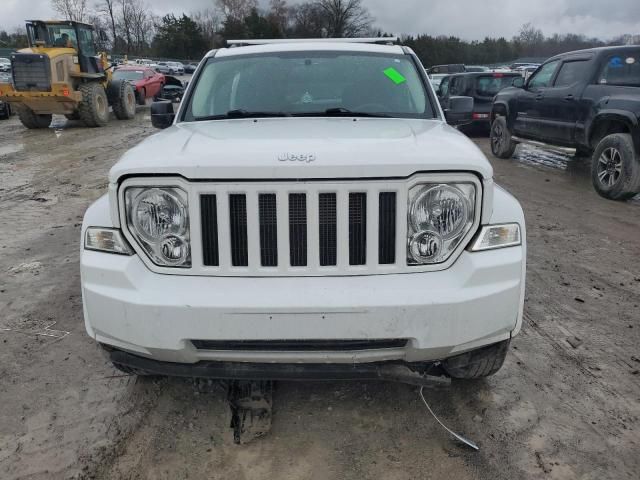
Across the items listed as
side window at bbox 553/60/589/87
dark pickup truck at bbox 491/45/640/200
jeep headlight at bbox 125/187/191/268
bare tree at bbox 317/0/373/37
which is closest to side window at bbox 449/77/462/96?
dark pickup truck at bbox 491/45/640/200

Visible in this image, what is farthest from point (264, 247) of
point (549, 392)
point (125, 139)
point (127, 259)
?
point (125, 139)

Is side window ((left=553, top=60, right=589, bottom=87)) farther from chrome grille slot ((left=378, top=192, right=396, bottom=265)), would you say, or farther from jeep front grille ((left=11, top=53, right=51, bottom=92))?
jeep front grille ((left=11, top=53, right=51, bottom=92))

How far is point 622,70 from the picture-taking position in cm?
755

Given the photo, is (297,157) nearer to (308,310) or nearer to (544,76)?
(308,310)

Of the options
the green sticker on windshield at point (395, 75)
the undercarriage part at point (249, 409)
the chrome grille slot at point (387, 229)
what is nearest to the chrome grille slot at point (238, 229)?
the chrome grille slot at point (387, 229)

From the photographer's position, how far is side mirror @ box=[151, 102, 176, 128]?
4.22 metres

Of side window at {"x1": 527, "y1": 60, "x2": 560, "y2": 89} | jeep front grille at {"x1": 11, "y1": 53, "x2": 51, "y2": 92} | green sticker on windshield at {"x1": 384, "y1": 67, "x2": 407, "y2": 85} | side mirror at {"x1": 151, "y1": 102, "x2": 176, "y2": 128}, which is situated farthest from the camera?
jeep front grille at {"x1": 11, "y1": 53, "x2": 51, "y2": 92}

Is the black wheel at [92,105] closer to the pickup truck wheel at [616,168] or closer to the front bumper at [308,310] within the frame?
the pickup truck wheel at [616,168]

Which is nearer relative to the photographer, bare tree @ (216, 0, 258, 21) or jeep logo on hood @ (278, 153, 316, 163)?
jeep logo on hood @ (278, 153, 316, 163)

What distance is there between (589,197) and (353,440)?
6.36 meters

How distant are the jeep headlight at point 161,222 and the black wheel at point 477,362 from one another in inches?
50.9

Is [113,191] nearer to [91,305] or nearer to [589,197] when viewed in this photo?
[91,305]

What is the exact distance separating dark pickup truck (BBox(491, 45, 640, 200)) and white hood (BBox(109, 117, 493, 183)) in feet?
17.5

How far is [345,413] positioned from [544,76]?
8.24 metres
